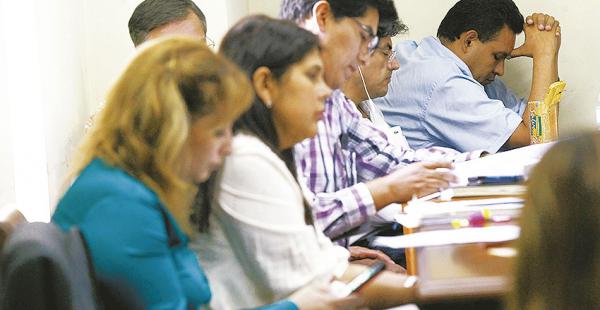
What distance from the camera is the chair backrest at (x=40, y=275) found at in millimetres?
1263

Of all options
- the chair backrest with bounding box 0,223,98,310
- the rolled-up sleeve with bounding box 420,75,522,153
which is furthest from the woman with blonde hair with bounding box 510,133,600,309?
the rolled-up sleeve with bounding box 420,75,522,153

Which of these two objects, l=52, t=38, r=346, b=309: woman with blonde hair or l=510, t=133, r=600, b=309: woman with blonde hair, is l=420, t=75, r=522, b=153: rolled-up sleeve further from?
l=510, t=133, r=600, b=309: woman with blonde hair

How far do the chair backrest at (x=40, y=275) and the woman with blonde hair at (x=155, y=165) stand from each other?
0.36 feet

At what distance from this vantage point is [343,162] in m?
2.53

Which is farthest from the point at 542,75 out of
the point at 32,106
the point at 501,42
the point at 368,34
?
the point at 32,106

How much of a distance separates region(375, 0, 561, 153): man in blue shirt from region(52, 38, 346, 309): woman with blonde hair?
217 cm

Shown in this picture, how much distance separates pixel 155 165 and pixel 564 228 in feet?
2.45

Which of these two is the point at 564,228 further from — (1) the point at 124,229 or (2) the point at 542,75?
(2) the point at 542,75

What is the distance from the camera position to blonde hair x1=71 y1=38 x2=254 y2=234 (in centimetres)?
151

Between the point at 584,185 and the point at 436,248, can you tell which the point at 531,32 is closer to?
the point at 436,248

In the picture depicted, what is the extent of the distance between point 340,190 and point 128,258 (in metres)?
1.01

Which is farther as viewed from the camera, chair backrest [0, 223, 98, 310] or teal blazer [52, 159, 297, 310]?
teal blazer [52, 159, 297, 310]

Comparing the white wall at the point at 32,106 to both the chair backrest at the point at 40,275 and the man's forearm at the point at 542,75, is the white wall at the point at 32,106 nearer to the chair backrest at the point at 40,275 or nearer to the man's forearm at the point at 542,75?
the chair backrest at the point at 40,275

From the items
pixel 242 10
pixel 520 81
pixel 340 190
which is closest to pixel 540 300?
pixel 340 190
